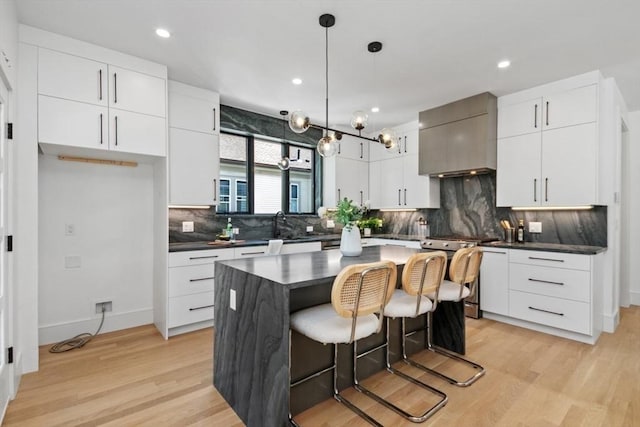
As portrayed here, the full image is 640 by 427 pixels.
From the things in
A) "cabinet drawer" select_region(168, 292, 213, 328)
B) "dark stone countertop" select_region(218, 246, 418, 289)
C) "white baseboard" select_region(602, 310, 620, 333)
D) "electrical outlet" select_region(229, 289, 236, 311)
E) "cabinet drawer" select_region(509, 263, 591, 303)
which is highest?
"dark stone countertop" select_region(218, 246, 418, 289)

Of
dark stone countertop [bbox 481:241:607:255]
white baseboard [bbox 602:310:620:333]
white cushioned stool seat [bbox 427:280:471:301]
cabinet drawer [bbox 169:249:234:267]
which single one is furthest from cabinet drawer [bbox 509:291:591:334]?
cabinet drawer [bbox 169:249:234:267]

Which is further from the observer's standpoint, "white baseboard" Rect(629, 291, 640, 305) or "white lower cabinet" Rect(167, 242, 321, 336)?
"white baseboard" Rect(629, 291, 640, 305)

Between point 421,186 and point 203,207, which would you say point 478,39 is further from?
point 203,207

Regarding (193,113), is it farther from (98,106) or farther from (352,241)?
(352,241)

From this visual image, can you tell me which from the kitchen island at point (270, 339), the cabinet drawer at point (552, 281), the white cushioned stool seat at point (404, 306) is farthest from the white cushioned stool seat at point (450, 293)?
the cabinet drawer at point (552, 281)

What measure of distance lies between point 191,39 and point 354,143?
326cm

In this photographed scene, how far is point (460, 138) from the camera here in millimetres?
4113

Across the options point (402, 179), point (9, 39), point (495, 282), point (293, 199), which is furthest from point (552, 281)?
point (9, 39)

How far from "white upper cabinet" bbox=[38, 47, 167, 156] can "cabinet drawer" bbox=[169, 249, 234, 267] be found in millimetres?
1052

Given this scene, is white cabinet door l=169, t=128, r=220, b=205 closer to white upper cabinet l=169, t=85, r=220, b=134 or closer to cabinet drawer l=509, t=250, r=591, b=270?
white upper cabinet l=169, t=85, r=220, b=134

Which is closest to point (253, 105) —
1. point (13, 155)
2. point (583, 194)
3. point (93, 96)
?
point (93, 96)

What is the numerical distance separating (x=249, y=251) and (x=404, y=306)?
7.10 ft

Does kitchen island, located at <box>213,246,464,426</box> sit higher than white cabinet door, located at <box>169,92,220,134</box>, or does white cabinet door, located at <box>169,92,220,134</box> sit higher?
white cabinet door, located at <box>169,92,220,134</box>

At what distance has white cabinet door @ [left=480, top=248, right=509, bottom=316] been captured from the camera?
3596mm
